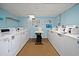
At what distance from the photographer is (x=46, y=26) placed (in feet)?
28.7

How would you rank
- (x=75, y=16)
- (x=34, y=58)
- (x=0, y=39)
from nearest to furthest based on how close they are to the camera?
(x=34, y=58) < (x=0, y=39) < (x=75, y=16)

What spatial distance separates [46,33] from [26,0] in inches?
312

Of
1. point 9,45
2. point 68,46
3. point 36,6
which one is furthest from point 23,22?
point 68,46

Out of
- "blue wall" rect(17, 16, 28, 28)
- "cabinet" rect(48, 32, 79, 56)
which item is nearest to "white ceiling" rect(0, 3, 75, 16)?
"cabinet" rect(48, 32, 79, 56)

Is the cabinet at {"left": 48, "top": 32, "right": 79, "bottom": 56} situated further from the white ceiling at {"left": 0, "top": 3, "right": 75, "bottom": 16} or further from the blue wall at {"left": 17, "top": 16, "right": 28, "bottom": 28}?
the blue wall at {"left": 17, "top": 16, "right": 28, "bottom": 28}

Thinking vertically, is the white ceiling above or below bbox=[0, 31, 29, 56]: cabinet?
above

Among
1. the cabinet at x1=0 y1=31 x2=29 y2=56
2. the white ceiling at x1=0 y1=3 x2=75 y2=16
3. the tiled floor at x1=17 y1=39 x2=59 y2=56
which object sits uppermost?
the white ceiling at x1=0 y1=3 x2=75 y2=16

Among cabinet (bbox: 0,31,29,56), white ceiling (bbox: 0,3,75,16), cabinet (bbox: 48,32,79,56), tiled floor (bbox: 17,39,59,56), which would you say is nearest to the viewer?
cabinet (bbox: 48,32,79,56)

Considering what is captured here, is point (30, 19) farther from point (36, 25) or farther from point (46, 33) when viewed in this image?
point (46, 33)

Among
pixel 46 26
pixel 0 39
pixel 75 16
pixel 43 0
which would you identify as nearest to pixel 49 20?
pixel 46 26

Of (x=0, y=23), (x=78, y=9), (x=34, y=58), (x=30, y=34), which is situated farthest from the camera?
(x=30, y=34)

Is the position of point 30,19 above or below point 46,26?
above

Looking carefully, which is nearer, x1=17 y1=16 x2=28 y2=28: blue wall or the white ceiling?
the white ceiling

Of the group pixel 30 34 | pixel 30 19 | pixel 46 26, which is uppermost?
pixel 30 19
